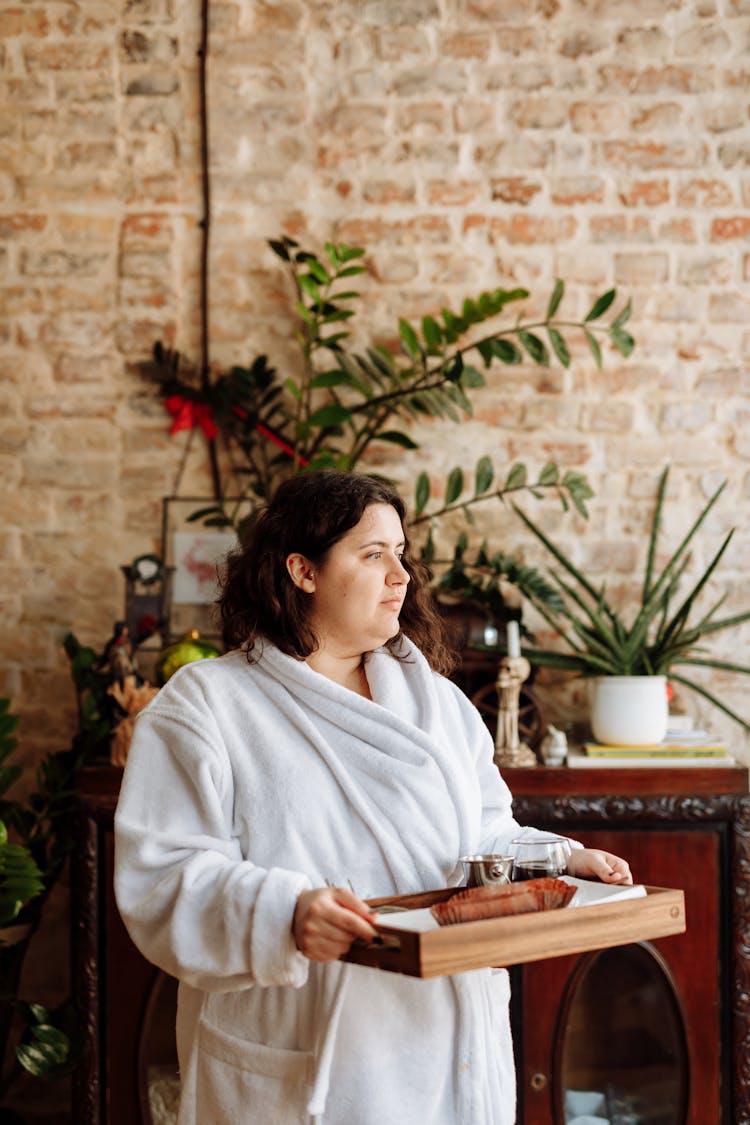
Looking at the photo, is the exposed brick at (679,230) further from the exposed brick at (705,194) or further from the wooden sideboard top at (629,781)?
the wooden sideboard top at (629,781)

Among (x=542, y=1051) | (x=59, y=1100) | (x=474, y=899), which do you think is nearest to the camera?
(x=474, y=899)

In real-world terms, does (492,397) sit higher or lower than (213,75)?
lower

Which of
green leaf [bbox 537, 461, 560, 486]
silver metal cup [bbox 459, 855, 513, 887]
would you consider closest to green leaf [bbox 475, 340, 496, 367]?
green leaf [bbox 537, 461, 560, 486]

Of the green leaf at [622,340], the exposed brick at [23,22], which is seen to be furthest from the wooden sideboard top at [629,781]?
the exposed brick at [23,22]

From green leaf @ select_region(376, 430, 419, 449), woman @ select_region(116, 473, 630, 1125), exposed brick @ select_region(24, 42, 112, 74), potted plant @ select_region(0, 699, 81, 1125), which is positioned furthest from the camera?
exposed brick @ select_region(24, 42, 112, 74)

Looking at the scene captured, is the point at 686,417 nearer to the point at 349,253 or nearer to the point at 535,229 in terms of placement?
the point at 535,229

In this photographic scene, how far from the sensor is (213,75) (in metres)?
3.55

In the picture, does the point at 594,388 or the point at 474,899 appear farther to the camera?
the point at 594,388

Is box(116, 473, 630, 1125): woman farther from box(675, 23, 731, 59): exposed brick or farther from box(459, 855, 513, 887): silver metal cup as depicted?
box(675, 23, 731, 59): exposed brick

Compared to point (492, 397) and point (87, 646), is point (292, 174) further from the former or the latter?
point (87, 646)

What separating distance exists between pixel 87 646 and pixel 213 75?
1.75m

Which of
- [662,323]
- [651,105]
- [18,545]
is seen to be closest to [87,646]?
[18,545]

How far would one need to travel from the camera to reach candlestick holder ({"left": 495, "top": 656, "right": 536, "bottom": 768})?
292cm

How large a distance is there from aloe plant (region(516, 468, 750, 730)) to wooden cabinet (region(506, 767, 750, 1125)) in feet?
1.18
